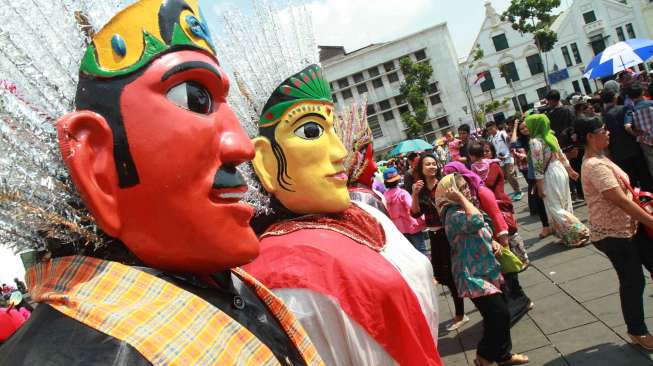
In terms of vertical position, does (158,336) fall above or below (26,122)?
below

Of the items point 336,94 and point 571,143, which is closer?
point 571,143

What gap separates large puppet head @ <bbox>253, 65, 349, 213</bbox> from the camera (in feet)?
7.33

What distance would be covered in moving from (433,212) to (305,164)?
2.36 meters

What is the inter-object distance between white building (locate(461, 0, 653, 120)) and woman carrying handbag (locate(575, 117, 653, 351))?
131 ft

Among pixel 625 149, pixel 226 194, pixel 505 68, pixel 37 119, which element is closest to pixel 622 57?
pixel 625 149

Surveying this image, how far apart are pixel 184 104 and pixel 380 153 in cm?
4612

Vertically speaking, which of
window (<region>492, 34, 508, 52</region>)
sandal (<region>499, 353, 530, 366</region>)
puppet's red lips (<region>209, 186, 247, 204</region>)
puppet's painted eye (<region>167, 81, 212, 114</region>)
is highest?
window (<region>492, 34, 508, 52</region>)

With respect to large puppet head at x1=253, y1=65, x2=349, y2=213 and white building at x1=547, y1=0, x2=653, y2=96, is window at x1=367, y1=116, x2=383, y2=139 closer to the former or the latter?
white building at x1=547, y1=0, x2=653, y2=96

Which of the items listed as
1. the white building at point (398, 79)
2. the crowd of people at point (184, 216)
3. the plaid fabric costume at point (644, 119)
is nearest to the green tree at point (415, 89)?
the white building at point (398, 79)

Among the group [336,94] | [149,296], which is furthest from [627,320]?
[336,94]

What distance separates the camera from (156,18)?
124 centimetres

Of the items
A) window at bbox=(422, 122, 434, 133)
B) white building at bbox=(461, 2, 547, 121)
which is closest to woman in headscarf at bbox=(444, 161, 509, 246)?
white building at bbox=(461, 2, 547, 121)

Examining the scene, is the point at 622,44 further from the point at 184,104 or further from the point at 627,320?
the point at 184,104

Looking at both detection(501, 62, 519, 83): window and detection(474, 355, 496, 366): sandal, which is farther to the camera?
detection(501, 62, 519, 83): window
